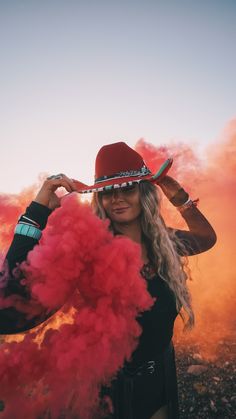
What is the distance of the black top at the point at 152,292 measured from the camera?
150 centimetres

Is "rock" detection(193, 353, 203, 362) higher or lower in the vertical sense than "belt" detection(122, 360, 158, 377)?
lower

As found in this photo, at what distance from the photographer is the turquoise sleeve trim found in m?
Result: 1.63

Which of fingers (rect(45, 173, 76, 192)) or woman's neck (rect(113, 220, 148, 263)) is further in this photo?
woman's neck (rect(113, 220, 148, 263))

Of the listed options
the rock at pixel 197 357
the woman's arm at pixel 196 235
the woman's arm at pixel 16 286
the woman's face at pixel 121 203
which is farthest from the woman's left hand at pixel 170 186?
the rock at pixel 197 357

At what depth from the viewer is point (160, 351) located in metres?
2.12

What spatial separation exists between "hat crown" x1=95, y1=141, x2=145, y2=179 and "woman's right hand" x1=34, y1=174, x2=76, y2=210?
425mm

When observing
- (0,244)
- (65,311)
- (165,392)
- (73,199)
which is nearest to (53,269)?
(65,311)

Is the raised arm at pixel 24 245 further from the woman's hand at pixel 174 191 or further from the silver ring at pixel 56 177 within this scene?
the woman's hand at pixel 174 191

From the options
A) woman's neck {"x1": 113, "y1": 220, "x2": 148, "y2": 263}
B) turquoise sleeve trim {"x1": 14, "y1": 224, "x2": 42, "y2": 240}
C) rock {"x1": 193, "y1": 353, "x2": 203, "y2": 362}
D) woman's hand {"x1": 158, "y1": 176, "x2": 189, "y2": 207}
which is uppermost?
woman's hand {"x1": 158, "y1": 176, "x2": 189, "y2": 207}

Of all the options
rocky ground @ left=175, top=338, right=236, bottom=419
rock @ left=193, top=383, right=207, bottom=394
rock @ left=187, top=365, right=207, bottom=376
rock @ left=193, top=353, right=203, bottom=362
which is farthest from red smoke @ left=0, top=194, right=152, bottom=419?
rock @ left=193, top=353, right=203, bottom=362

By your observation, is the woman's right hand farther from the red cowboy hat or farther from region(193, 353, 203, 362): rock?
region(193, 353, 203, 362): rock

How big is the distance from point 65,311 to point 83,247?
45cm

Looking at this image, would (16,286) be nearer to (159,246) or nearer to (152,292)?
(152,292)

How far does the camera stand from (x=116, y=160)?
2.24m
